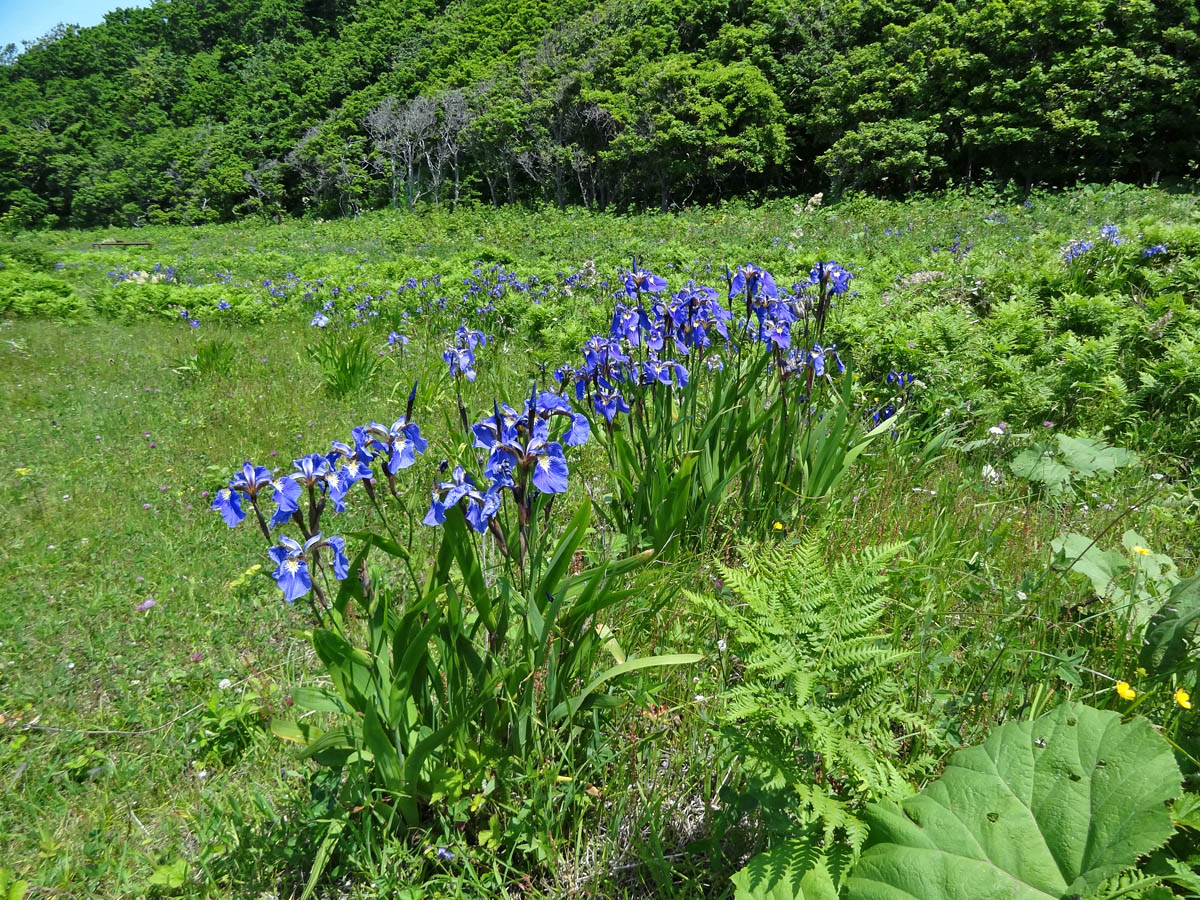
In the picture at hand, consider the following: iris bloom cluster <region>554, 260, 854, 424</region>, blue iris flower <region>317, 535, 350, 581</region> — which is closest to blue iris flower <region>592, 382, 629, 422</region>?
iris bloom cluster <region>554, 260, 854, 424</region>

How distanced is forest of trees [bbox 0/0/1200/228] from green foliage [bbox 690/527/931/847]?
845 inches

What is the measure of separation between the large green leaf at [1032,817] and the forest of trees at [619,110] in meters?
21.6

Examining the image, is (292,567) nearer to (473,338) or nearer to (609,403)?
(609,403)

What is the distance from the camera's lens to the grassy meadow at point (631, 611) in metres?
1.42

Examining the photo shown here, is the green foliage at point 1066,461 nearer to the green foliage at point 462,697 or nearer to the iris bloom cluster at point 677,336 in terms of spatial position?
the iris bloom cluster at point 677,336

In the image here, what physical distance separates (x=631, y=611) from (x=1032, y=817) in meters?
1.25

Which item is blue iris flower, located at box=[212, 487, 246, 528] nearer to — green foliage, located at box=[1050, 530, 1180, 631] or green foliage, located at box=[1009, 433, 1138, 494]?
green foliage, located at box=[1050, 530, 1180, 631]

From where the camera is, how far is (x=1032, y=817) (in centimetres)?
107

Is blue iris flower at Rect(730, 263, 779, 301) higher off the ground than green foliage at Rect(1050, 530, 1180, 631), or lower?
higher

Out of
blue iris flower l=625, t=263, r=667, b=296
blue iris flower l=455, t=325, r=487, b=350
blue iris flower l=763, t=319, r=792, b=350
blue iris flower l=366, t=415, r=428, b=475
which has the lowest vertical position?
blue iris flower l=366, t=415, r=428, b=475

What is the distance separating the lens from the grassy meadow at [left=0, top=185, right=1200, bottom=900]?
142cm

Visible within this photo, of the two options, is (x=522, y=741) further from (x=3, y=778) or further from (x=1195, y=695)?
(x=3, y=778)

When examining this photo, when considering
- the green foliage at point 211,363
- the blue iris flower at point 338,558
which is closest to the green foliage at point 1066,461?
the blue iris flower at point 338,558

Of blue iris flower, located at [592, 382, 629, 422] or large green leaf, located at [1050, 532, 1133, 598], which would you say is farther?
blue iris flower, located at [592, 382, 629, 422]
